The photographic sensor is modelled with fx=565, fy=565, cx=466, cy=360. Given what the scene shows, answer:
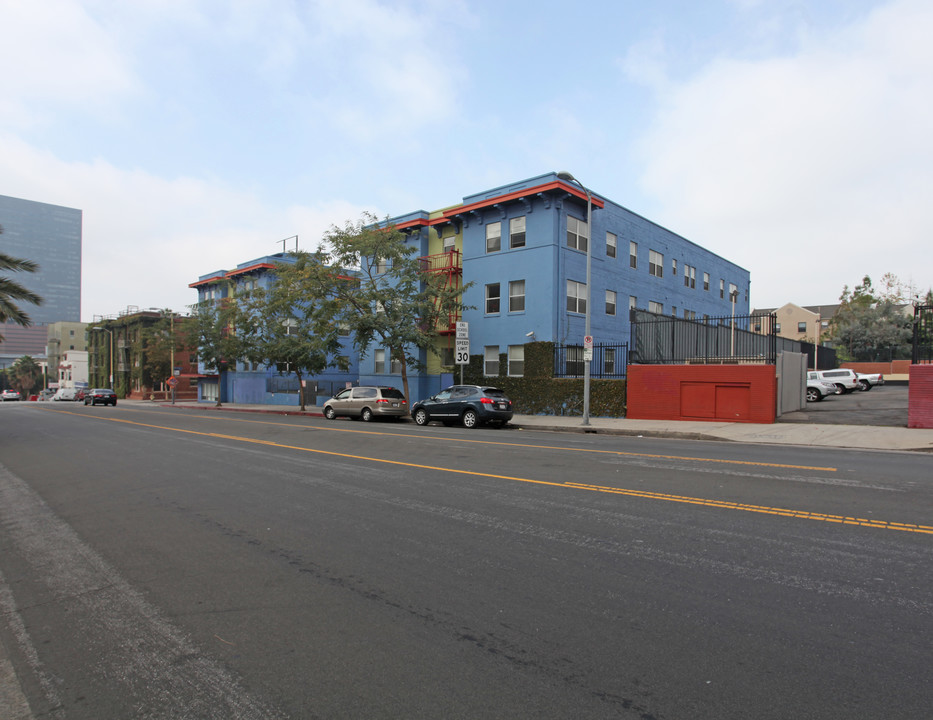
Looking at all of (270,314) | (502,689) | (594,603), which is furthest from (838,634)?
(270,314)

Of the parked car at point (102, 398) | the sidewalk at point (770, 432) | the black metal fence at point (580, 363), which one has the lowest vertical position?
the parked car at point (102, 398)

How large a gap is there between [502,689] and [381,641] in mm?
916

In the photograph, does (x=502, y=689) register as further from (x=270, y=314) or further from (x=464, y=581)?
(x=270, y=314)

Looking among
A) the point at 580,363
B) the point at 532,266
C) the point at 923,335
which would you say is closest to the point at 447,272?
the point at 532,266

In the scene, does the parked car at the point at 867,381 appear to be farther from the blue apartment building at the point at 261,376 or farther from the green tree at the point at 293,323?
the blue apartment building at the point at 261,376

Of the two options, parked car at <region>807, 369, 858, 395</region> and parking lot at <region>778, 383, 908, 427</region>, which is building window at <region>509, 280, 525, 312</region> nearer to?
parking lot at <region>778, 383, 908, 427</region>

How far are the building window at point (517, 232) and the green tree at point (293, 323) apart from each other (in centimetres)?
898

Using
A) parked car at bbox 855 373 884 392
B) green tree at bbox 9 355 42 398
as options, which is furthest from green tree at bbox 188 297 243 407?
green tree at bbox 9 355 42 398

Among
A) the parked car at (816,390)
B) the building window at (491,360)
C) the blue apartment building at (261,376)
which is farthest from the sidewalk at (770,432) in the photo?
the blue apartment building at (261,376)

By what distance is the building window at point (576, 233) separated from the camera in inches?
1053

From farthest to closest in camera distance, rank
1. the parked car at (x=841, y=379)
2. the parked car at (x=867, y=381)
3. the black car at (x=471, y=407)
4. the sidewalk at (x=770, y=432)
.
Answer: the parked car at (x=867, y=381), the parked car at (x=841, y=379), the black car at (x=471, y=407), the sidewalk at (x=770, y=432)

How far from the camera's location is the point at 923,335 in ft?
54.0

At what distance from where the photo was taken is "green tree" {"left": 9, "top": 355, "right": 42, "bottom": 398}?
104250 millimetres

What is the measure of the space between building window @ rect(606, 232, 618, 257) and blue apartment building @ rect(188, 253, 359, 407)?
19.7m
